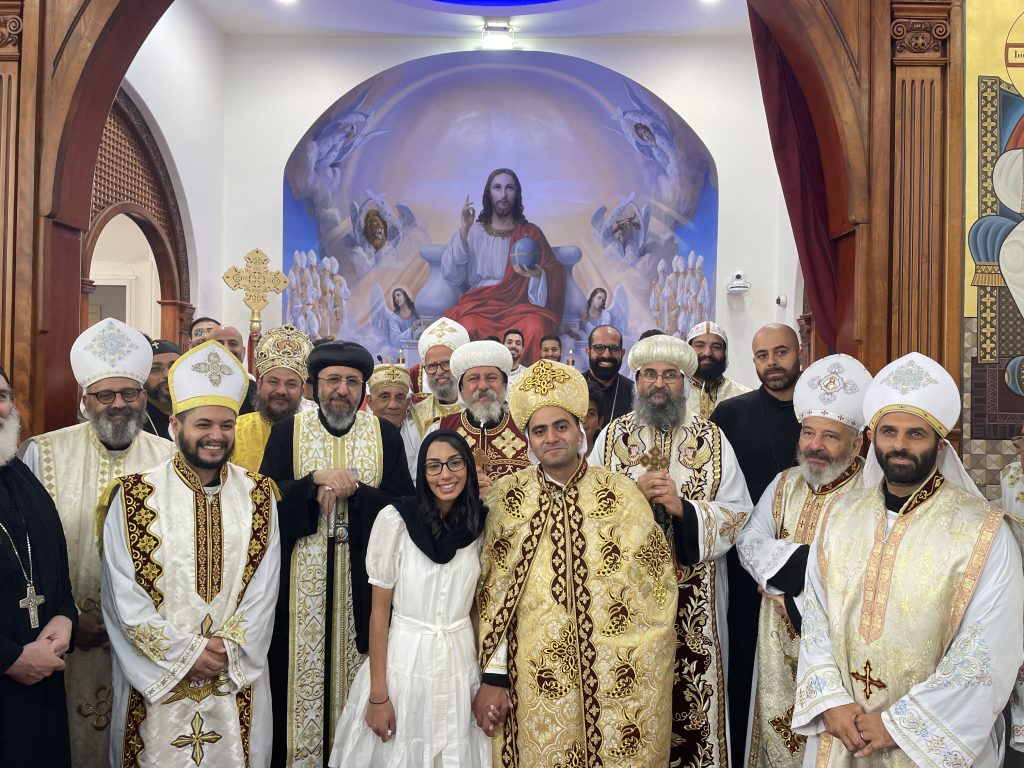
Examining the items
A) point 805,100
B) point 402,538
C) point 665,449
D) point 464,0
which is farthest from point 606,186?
point 402,538

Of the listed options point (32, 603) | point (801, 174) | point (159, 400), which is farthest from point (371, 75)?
point (32, 603)

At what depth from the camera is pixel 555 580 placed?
358 centimetres

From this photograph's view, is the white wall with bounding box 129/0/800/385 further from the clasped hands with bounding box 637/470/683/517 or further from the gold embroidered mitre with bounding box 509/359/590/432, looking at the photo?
the gold embroidered mitre with bounding box 509/359/590/432

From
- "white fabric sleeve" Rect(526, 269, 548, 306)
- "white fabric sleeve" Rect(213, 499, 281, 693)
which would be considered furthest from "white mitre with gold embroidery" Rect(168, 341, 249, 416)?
"white fabric sleeve" Rect(526, 269, 548, 306)

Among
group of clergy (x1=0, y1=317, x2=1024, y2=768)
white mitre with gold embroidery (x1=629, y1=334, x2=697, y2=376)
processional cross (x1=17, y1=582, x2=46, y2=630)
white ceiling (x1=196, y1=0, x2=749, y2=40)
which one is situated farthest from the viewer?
white ceiling (x1=196, y1=0, x2=749, y2=40)

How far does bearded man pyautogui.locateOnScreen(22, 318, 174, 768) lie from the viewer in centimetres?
401

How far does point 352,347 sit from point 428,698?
1.67 meters

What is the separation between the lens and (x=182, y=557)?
3.69 m

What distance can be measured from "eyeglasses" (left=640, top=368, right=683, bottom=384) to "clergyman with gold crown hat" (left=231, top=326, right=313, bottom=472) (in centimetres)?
174

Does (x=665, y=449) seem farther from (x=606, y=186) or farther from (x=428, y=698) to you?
(x=606, y=186)

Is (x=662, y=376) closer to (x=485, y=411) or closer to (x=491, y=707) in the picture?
(x=485, y=411)

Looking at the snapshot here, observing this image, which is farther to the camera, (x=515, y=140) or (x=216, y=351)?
(x=515, y=140)

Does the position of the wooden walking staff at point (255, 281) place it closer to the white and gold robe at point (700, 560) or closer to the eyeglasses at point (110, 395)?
the eyeglasses at point (110, 395)

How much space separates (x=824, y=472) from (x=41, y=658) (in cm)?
287
